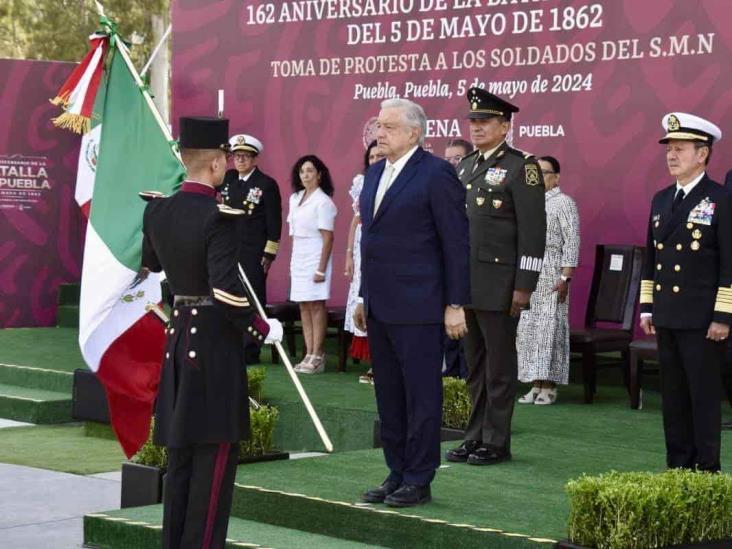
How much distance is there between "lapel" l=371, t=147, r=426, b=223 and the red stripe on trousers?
1.23 metres

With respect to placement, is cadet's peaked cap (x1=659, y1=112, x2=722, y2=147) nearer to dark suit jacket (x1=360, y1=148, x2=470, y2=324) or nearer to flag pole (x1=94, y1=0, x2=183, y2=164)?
dark suit jacket (x1=360, y1=148, x2=470, y2=324)

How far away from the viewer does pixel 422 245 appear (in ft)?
20.5

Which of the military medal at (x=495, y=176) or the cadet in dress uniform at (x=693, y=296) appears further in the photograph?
the military medal at (x=495, y=176)

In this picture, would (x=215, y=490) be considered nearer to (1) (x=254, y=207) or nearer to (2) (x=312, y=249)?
(2) (x=312, y=249)

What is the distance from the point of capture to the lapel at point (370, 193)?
639cm

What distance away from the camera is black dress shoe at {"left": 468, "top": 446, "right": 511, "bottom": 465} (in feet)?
24.2

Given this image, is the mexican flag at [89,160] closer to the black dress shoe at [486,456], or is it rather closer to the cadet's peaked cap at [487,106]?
the cadet's peaked cap at [487,106]

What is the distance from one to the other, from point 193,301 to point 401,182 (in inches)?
44.0

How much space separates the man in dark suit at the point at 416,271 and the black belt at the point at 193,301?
965mm

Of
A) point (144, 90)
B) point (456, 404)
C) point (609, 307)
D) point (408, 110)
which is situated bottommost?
point (456, 404)

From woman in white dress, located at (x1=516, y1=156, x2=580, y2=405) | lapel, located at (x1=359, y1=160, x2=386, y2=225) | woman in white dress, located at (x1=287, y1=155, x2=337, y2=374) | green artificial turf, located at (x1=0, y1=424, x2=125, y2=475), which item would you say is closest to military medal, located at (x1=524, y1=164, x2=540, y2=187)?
lapel, located at (x1=359, y1=160, x2=386, y2=225)

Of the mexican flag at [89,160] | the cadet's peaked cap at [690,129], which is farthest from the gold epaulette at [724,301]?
the mexican flag at [89,160]

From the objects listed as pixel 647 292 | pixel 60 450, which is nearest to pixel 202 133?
pixel 647 292

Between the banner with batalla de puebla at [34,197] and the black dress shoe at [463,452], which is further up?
the banner with batalla de puebla at [34,197]
